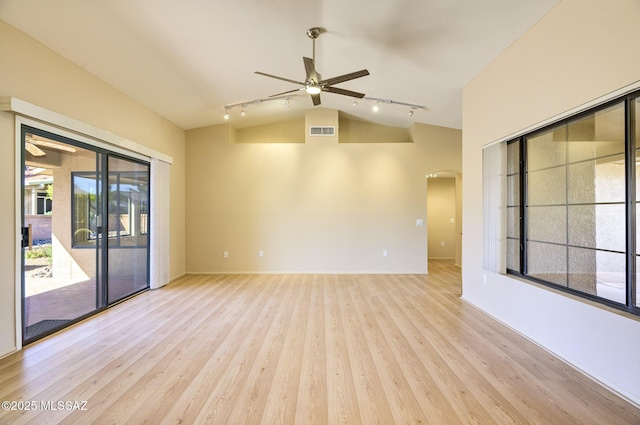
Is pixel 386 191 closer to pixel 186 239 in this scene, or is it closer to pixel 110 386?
pixel 186 239

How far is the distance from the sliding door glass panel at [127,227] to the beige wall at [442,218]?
7.27 metres

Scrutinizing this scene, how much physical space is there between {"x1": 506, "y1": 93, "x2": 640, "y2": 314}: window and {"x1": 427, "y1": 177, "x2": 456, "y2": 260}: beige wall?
461 cm

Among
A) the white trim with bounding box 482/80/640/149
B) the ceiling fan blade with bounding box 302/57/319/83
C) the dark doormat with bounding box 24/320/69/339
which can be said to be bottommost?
the dark doormat with bounding box 24/320/69/339

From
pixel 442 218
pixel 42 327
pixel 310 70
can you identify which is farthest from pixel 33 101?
pixel 442 218

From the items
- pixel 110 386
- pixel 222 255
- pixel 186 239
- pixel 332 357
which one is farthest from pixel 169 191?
pixel 332 357

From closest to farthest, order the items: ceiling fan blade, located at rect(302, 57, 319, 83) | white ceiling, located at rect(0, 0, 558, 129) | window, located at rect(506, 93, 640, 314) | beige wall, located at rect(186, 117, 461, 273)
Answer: window, located at rect(506, 93, 640, 314), white ceiling, located at rect(0, 0, 558, 129), ceiling fan blade, located at rect(302, 57, 319, 83), beige wall, located at rect(186, 117, 461, 273)

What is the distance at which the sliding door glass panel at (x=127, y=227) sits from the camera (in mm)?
3977

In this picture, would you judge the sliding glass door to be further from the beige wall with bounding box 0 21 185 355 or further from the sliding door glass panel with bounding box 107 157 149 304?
the beige wall with bounding box 0 21 185 355

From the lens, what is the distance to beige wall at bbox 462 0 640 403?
1.96 m

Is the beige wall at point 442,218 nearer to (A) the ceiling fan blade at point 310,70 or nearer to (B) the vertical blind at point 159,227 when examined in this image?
(A) the ceiling fan blade at point 310,70

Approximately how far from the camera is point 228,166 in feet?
19.8

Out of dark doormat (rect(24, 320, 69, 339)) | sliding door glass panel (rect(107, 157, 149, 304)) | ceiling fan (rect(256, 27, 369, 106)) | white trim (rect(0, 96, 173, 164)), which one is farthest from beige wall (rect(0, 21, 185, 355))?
ceiling fan (rect(256, 27, 369, 106))

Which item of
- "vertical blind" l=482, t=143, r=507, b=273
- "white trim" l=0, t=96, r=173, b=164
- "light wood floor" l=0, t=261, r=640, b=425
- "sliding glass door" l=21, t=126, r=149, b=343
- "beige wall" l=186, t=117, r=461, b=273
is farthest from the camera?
"beige wall" l=186, t=117, r=461, b=273

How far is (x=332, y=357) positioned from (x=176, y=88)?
452cm
